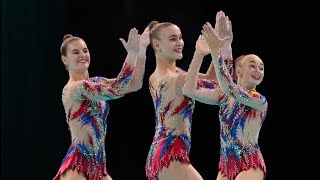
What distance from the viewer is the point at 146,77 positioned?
259 inches

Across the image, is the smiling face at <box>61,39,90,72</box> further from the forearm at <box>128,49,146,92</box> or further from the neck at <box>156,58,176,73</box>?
the neck at <box>156,58,176,73</box>

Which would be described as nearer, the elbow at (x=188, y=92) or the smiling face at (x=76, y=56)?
the elbow at (x=188, y=92)

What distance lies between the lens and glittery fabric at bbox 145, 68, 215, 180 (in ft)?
15.0

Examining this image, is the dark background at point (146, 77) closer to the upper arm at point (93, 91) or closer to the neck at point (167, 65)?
the neck at point (167, 65)

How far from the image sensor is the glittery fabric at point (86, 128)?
470cm

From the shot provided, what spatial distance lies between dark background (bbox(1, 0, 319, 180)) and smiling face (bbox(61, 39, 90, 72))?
1451 mm

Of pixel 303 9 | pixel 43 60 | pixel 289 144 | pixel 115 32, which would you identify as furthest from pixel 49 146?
pixel 303 9

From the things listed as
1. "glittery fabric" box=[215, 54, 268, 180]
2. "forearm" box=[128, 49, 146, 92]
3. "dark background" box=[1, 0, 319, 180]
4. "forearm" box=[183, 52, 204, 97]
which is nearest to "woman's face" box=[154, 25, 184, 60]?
"forearm" box=[128, 49, 146, 92]

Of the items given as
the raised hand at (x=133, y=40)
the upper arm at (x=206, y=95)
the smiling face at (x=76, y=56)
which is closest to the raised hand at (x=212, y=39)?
the upper arm at (x=206, y=95)

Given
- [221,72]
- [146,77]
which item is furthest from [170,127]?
[146,77]

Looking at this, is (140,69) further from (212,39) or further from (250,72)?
(250,72)

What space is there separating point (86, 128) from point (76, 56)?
0.48 m

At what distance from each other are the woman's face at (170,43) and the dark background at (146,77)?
4.99ft

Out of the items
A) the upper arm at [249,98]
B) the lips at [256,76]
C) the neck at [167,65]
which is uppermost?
the neck at [167,65]
